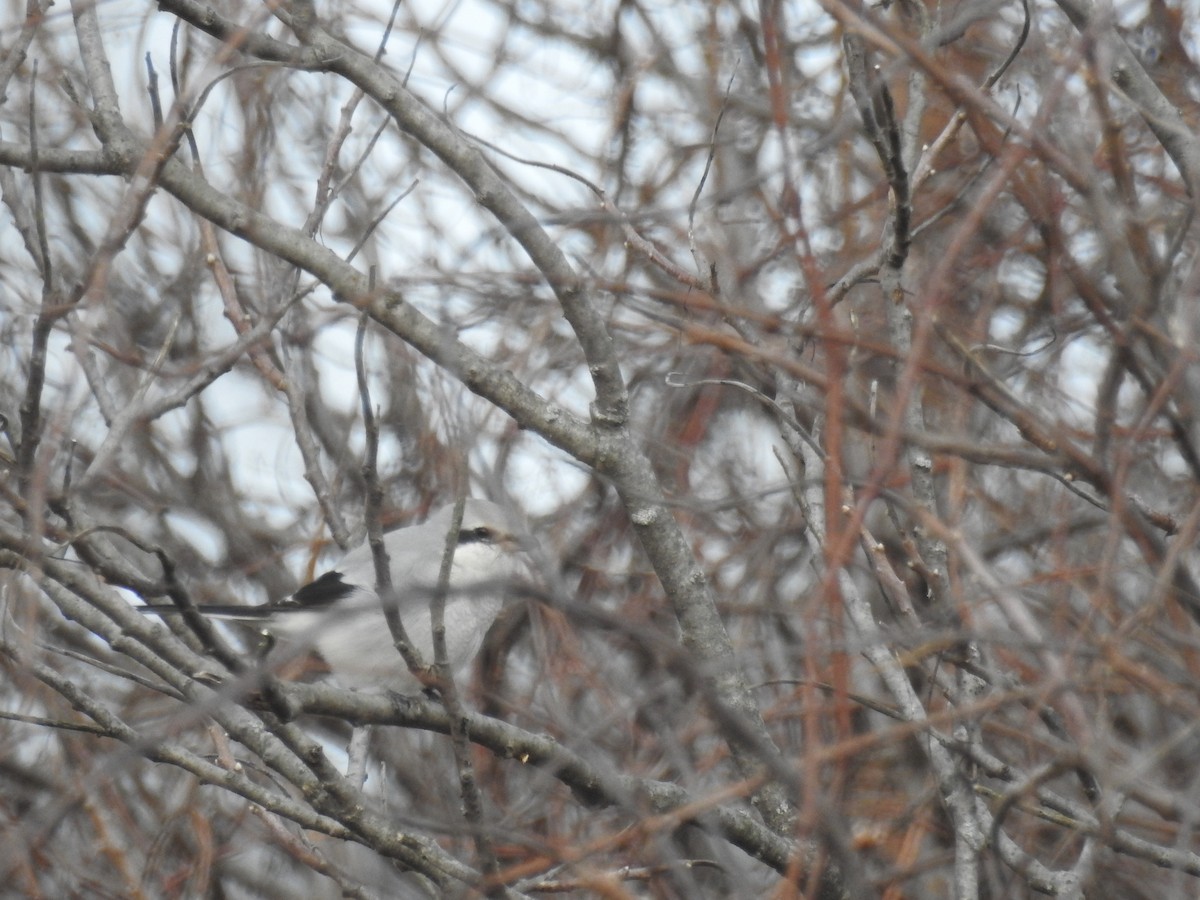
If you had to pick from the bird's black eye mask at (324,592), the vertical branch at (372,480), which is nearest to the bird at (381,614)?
the bird's black eye mask at (324,592)

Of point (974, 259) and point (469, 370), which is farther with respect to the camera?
point (974, 259)

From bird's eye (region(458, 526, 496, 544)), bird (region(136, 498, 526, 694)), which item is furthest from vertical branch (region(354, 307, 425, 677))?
bird's eye (region(458, 526, 496, 544))

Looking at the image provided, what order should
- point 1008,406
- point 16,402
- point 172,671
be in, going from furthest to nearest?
point 16,402 → point 172,671 → point 1008,406

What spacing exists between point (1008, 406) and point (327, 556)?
12.9ft

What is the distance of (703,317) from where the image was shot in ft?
11.0

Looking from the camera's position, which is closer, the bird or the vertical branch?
the vertical branch

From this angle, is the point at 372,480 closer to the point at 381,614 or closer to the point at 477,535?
the point at 381,614

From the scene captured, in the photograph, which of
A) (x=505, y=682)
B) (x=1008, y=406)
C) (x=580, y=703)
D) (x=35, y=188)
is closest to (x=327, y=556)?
(x=505, y=682)

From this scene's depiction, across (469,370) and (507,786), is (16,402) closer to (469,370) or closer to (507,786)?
(507,786)

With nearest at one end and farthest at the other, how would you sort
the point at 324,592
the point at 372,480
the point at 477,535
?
1. the point at 372,480
2. the point at 324,592
3. the point at 477,535

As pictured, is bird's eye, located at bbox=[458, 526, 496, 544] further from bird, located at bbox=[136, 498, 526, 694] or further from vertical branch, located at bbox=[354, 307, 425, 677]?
vertical branch, located at bbox=[354, 307, 425, 677]

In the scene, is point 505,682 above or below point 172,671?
above

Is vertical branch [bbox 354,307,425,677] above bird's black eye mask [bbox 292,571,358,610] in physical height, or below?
below

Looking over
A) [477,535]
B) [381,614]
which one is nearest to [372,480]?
[381,614]
